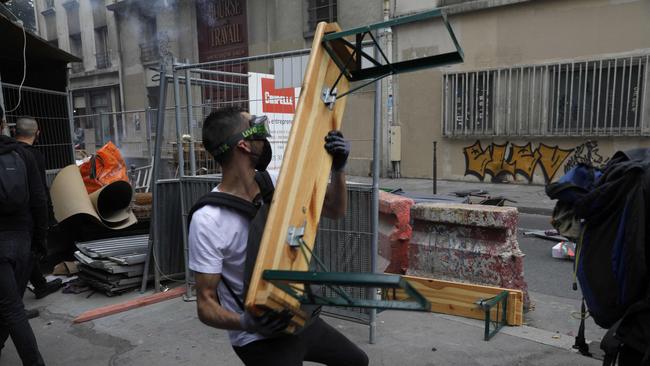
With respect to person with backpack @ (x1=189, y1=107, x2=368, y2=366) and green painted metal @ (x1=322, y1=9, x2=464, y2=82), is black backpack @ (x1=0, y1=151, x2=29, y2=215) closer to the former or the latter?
Answer: person with backpack @ (x1=189, y1=107, x2=368, y2=366)

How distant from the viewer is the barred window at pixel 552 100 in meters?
11.0

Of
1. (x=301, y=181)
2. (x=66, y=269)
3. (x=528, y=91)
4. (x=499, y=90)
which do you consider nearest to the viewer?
(x=301, y=181)

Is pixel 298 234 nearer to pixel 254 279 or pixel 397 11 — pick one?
pixel 254 279

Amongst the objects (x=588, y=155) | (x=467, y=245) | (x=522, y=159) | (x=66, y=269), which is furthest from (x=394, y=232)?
(x=522, y=159)

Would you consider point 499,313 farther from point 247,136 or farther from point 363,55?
point 247,136

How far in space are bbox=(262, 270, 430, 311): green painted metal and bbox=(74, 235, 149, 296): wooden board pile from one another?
13.2ft

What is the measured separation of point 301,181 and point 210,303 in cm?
58

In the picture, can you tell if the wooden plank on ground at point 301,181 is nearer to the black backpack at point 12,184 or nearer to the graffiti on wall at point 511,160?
the black backpack at point 12,184

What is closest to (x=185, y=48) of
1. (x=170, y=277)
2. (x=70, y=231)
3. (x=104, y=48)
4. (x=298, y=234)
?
(x=104, y=48)

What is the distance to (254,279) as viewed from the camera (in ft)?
4.62

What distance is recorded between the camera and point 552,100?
1211 centimetres

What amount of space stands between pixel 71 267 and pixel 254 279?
513cm

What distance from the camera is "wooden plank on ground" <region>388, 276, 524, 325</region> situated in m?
3.90

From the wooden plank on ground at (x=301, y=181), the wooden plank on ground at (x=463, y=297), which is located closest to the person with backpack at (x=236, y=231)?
the wooden plank on ground at (x=301, y=181)
